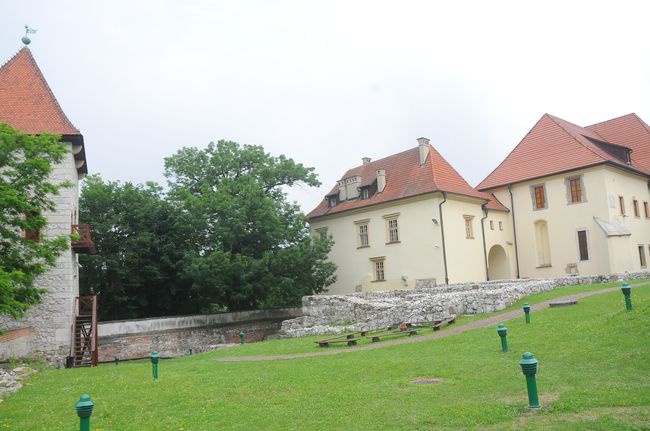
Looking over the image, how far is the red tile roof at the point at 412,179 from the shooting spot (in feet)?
114

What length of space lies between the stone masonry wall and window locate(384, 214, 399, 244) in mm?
19573

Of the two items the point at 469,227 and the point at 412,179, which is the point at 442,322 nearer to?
the point at 469,227

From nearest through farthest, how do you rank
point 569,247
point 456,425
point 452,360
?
point 456,425
point 452,360
point 569,247

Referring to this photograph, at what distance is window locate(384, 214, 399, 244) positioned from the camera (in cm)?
3609

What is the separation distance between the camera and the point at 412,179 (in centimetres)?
3597

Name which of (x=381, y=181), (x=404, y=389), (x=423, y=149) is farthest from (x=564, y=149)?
(x=404, y=389)

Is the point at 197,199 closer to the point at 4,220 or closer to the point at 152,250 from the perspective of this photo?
the point at 152,250

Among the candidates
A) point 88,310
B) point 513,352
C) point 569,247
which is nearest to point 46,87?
point 88,310

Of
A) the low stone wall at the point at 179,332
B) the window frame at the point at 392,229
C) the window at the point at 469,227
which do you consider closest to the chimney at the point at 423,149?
the window frame at the point at 392,229

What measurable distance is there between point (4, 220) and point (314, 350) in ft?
34.0

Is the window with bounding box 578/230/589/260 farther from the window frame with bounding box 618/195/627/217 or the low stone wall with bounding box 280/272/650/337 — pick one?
the low stone wall with bounding box 280/272/650/337

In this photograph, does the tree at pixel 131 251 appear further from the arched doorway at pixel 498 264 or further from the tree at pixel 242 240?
the arched doorway at pixel 498 264

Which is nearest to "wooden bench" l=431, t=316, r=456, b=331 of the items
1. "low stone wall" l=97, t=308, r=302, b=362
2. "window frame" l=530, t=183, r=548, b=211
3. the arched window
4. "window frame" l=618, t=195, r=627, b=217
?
"low stone wall" l=97, t=308, r=302, b=362

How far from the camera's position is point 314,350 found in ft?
61.9
